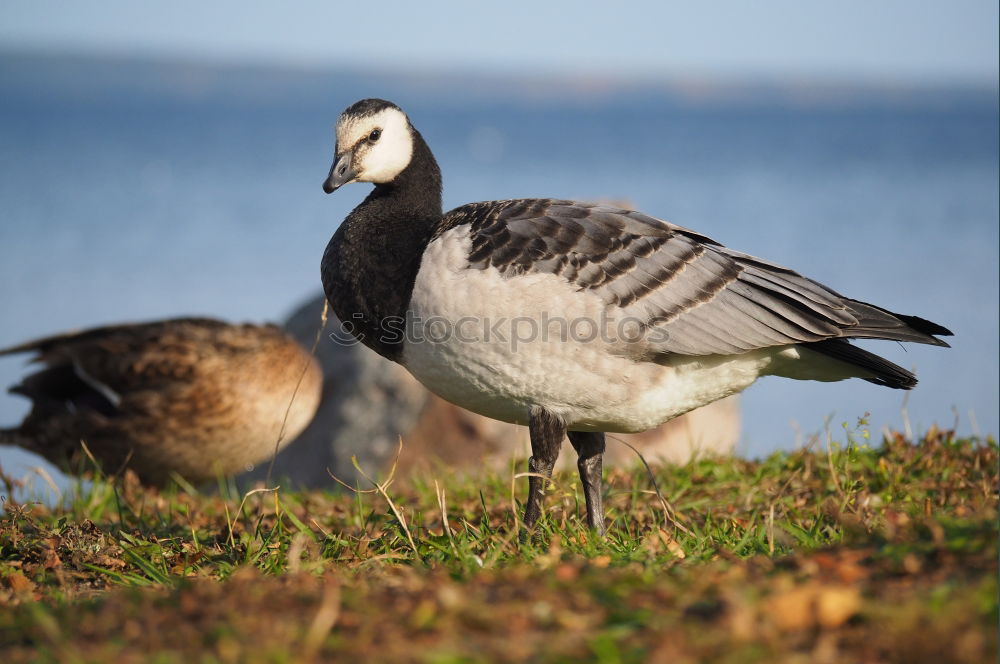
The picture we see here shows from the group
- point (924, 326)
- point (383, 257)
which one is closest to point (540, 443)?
point (383, 257)

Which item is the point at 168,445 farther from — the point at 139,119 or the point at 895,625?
the point at 139,119

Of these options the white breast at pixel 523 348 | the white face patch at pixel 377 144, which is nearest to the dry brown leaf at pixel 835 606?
the white breast at pixel 523 348

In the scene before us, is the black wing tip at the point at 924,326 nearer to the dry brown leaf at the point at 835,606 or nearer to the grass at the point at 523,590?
the grass at the point at 523,590

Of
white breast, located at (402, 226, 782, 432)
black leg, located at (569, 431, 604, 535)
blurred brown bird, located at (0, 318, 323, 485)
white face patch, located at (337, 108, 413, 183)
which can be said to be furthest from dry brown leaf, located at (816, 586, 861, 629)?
blurred brown bird, located at (0, 318, 323, 485)

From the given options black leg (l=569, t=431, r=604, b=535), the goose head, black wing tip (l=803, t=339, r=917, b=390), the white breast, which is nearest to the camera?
the white breast

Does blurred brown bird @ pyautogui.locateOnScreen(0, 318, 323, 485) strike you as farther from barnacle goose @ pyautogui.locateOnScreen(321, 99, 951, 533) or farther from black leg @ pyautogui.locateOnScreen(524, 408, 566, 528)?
black leg @ pyautogui.locateOnScreen(524, 408, 566, 528)

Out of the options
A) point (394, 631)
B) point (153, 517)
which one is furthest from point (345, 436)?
point (394, 631)

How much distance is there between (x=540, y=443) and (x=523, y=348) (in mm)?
558

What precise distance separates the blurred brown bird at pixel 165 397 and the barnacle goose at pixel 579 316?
211 centimetres

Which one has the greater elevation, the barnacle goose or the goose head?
the goose head

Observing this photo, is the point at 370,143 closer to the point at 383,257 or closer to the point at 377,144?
the point at 377,144

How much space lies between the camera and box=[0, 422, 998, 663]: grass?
2.57 metres

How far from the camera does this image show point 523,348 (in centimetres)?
470

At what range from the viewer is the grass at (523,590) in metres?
2.57
